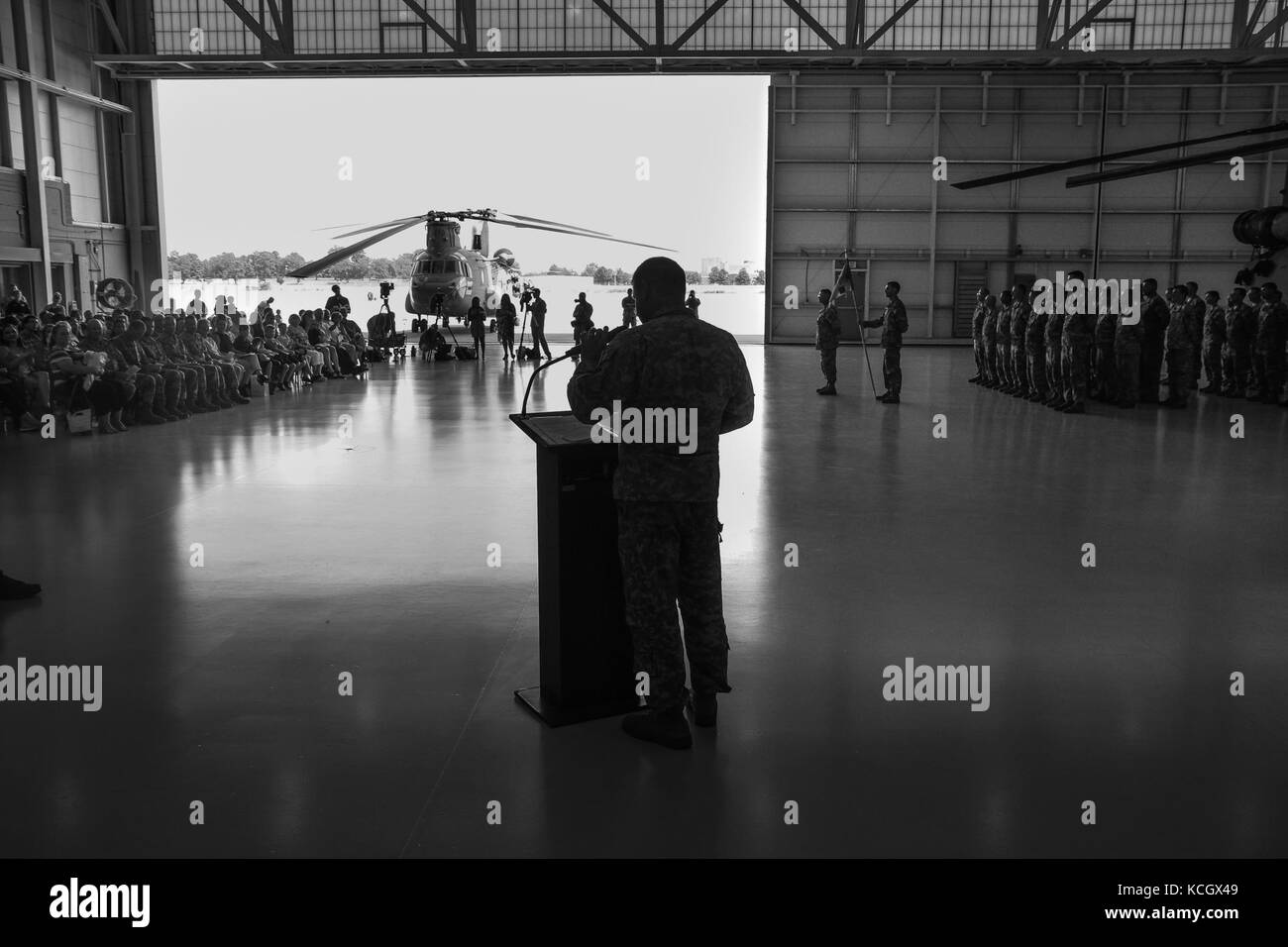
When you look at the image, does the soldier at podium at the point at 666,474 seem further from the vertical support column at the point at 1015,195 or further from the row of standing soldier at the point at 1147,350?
the vertical support column at the point at 1015,195

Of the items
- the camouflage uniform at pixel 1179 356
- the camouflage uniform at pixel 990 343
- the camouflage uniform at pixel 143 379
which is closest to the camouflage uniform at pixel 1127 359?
the camouflage uniform at pixel 1179 356

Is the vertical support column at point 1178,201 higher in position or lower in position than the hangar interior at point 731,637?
higher

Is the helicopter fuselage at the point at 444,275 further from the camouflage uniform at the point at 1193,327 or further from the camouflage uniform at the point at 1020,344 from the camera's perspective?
the camouflage uniform at the point at 1193,327

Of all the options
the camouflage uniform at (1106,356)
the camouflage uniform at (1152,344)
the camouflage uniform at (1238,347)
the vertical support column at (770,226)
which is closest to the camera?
the camouflage uniform at (1106,356)

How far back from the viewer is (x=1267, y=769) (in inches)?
124

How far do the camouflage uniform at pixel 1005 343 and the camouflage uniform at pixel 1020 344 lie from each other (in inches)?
8.7

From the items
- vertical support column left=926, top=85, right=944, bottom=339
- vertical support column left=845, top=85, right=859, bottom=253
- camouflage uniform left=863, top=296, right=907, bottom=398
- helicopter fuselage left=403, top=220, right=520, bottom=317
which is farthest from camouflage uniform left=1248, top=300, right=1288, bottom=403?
helicopter fuselage left=403, top=220, right=520, bottom=317

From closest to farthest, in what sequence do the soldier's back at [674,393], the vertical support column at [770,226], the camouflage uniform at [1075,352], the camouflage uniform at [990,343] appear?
1. the soldier's back at [674,393]
2. the camouflage uniform at [1075,352]
3. the camouflage uniform at [990,343]
4. the vertical support column at [770,226]

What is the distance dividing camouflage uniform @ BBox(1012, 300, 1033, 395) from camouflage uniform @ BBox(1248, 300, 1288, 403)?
2.74m

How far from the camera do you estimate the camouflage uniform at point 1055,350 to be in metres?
12.2

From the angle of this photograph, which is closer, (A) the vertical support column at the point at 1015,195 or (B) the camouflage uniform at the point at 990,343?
(B) the camouflage uniform at the point at 990,343

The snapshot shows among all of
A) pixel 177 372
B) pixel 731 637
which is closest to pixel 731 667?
pixel 731 637

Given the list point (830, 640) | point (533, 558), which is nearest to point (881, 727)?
point (830, 640)

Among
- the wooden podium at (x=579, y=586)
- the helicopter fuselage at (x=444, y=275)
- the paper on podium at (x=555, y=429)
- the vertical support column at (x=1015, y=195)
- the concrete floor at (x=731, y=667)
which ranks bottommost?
the concrete floor at (x=731, y=667)
